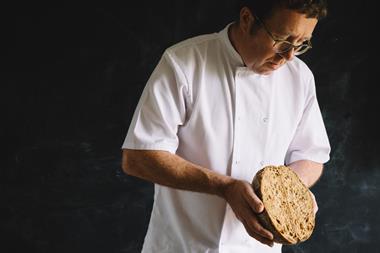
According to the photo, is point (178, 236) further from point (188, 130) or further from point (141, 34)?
point (141, 34)

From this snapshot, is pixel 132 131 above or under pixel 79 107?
above

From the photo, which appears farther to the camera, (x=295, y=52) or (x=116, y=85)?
(x=116, y=85)

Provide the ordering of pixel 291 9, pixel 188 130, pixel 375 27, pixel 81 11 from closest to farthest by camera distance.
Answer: pixel 291 9 < pixel 188 130 < pixel 81 11 < pixel 375 27

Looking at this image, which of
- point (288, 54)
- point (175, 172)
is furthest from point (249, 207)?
point (288, 54)

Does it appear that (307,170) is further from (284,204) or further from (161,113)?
(161,113)

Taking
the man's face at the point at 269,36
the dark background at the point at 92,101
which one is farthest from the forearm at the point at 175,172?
the dark background at the point at 92,101

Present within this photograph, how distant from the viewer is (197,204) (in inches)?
44.2

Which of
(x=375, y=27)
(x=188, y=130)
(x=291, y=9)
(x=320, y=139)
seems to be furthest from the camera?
(x=375, y=27)

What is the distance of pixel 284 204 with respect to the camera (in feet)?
3.32

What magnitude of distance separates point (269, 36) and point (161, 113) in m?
0.27

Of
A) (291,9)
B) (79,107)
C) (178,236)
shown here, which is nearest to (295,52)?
(291,9)

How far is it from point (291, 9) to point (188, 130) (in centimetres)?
34

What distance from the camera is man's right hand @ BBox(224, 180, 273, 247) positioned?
36.2 inches

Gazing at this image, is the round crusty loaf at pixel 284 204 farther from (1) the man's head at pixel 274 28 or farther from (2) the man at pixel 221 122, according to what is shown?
(1) the man's head at pixel 274 28
